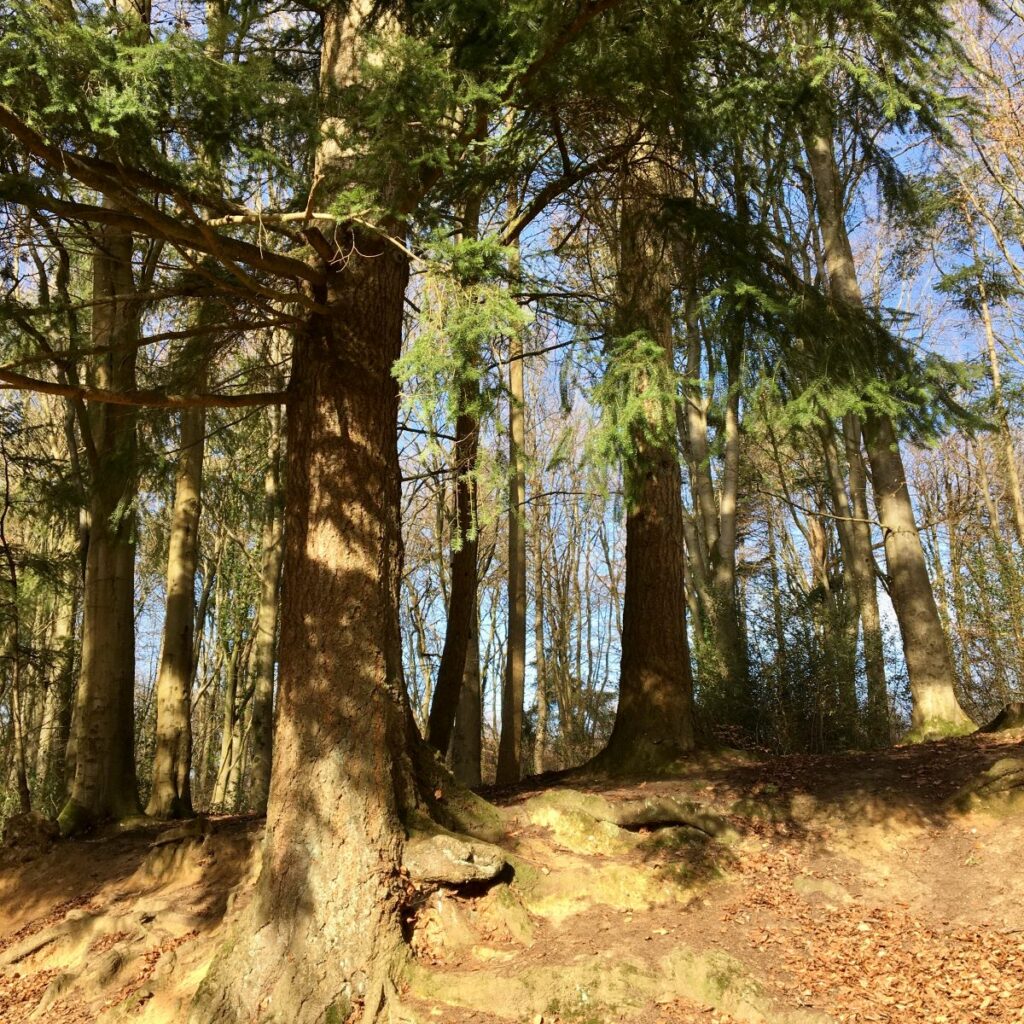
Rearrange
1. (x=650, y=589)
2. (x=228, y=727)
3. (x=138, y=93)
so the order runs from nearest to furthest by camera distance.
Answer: (x=138, y=93) < (x=650, y=589) < (x=228, y=727)

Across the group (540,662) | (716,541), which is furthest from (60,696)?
(540,662)

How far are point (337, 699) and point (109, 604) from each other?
4.05 m

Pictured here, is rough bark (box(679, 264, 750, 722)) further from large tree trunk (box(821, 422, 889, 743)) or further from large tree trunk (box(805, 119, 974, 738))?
large tree trunk (box(805, 119, 974, 738))

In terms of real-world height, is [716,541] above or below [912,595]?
above

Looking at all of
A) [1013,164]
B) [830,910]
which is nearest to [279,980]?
[830,910]

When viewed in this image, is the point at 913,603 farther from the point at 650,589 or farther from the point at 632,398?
the point at 632,398

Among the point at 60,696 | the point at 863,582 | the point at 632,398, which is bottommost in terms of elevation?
the point at 60,696

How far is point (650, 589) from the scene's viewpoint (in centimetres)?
749

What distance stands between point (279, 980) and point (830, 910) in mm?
3196

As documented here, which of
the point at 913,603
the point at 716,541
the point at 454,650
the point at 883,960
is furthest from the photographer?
the point at 716,541

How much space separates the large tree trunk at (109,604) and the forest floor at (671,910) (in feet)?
2.93

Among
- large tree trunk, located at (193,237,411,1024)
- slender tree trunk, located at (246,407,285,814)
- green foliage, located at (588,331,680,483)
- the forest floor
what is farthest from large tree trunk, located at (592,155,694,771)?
slender tree trunk, located at (246,407,285,814)

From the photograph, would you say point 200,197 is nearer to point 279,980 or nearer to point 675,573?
point 279,980

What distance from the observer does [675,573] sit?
24.7ft
